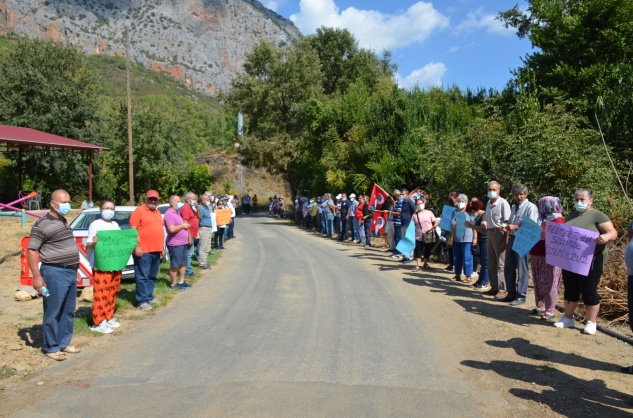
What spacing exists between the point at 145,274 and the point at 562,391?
6.32m

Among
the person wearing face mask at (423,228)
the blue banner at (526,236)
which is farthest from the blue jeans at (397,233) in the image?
the blue banner at (526,236)

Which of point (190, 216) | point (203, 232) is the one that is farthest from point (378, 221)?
point (190, 216)

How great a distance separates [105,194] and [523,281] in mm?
36943

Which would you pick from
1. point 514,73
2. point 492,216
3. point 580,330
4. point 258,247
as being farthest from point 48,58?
point 580,330

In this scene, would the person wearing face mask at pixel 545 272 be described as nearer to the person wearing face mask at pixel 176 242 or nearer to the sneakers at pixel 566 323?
the sneakers at pixel 566 323

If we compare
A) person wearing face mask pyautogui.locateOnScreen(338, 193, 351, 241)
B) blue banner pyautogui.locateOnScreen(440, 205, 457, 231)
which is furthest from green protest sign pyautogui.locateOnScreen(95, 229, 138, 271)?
person wearing face mask pyautogui.locateOnScreen(338, 193, 351, 241)

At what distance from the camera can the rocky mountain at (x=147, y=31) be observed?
144 meters

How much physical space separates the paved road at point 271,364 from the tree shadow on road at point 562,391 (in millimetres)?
563

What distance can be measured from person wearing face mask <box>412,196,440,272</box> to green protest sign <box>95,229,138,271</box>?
7121 mm

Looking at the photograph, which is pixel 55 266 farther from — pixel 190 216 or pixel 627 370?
pixel 627 370

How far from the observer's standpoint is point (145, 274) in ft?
28.7

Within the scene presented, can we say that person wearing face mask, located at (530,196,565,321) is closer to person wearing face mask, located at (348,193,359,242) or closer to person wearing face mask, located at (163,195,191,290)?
person wearing face mask, located at (163,195,191,290)

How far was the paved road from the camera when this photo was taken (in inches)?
189

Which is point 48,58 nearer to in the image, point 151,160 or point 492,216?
point 151,160
